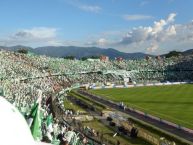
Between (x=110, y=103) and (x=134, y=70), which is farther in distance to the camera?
(x=134, y=70)

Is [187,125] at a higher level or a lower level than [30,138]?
lower

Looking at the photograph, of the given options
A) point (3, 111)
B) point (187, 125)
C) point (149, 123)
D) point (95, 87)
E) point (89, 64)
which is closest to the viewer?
point (3, 111)

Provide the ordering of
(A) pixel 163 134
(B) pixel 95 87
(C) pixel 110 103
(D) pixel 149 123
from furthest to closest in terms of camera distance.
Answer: (B) pixel 95 87, (C) pixel 110 103, (D) pixel 149 123, (A) pixel 163 134

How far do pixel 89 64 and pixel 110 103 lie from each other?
9476 cm

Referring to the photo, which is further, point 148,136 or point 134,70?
point 134,70

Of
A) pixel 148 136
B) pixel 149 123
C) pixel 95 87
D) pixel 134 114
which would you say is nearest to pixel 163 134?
pixel 148 136

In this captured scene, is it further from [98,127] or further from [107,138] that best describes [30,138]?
[98,127]

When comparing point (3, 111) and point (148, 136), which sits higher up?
point (3, 111)

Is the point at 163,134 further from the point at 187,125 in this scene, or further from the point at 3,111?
the point at 3,111

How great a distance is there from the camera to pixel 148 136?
4734 centimetres

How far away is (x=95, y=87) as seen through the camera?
13088 centimetres

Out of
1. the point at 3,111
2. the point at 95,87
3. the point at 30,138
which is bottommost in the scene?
the point at 95,87

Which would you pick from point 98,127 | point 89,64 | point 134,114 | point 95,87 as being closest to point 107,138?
point 98,127

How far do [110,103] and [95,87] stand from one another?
147ft
